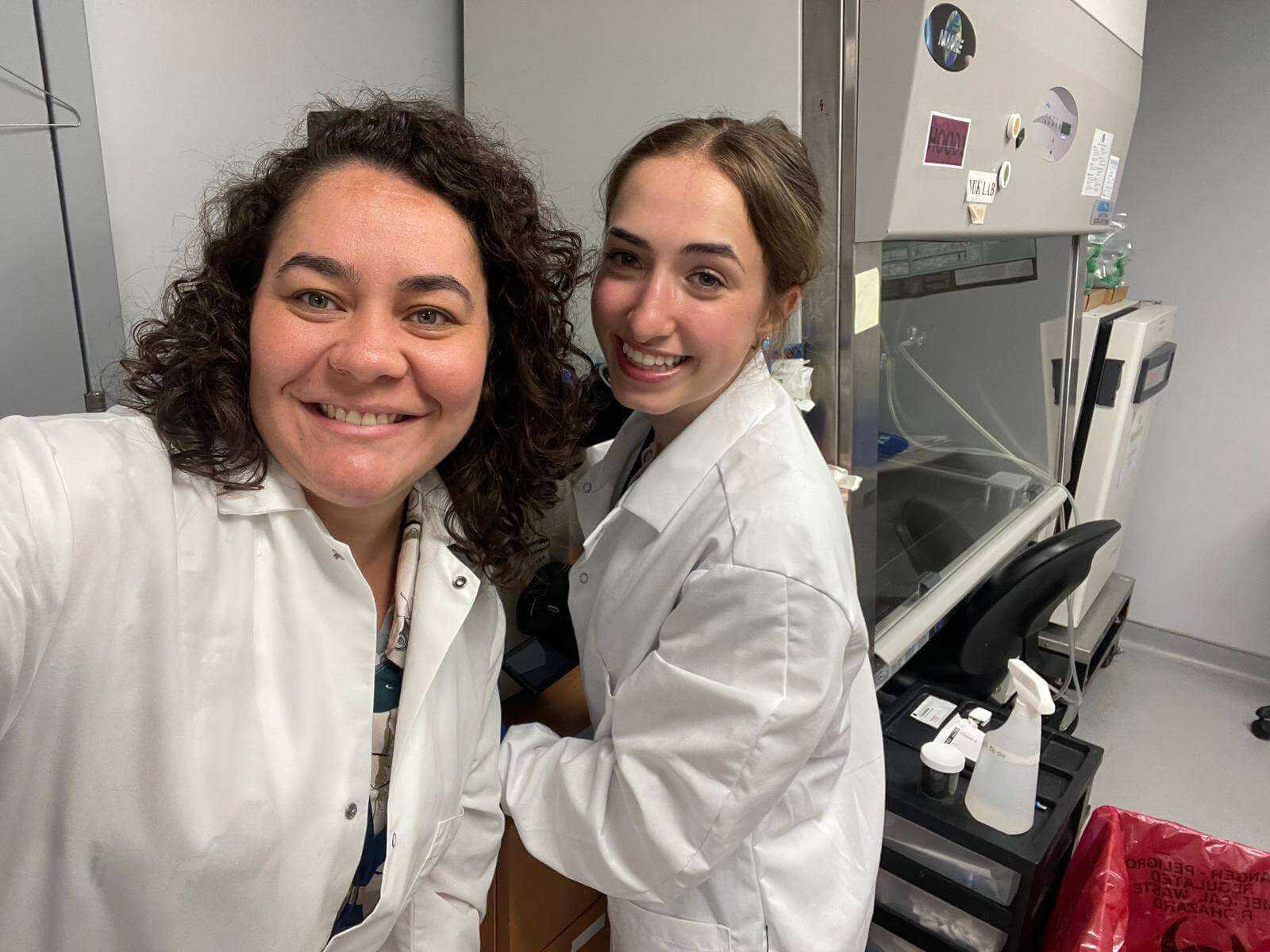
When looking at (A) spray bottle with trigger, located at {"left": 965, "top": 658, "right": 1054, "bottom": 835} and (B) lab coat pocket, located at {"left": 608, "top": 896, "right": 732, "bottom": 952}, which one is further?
(A) spray bottle with trigger, located at {"left": 965, "top": 658, "right": 1054, "bottom": 835}

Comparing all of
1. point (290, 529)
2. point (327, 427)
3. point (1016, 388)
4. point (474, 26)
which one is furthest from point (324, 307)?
point (1016, 388)

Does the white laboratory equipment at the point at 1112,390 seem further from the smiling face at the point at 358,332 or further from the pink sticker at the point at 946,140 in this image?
the smiling face at the point at 358,332

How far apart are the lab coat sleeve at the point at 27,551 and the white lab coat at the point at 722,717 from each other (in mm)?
613

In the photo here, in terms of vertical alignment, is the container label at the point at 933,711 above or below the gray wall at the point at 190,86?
below

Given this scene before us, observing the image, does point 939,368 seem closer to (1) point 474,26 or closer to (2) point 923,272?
(2) point 923,272

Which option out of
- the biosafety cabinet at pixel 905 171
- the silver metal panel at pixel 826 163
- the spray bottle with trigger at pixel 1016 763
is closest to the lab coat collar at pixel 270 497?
the biosafety cabinet at pixel 905 171

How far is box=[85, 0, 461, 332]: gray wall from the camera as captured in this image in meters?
1.28

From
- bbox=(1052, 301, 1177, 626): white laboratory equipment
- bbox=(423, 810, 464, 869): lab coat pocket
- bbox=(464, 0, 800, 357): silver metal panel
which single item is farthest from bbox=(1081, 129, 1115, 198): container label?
bbox=(423, 810, 464, 869): lab coat pocket

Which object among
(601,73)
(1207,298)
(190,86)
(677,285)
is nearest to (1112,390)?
(1207,298)

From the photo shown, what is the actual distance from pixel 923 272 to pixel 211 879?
148 centimetres

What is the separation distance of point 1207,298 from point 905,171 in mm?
2326

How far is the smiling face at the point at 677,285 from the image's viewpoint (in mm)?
972

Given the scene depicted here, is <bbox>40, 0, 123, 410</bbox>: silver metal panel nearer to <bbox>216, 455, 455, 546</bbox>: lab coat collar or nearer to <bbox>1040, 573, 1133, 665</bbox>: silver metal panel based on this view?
<bbox>216, 455, 455, 546</bbox>: lab coat collar

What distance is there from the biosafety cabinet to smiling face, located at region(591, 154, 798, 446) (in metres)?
0.23
